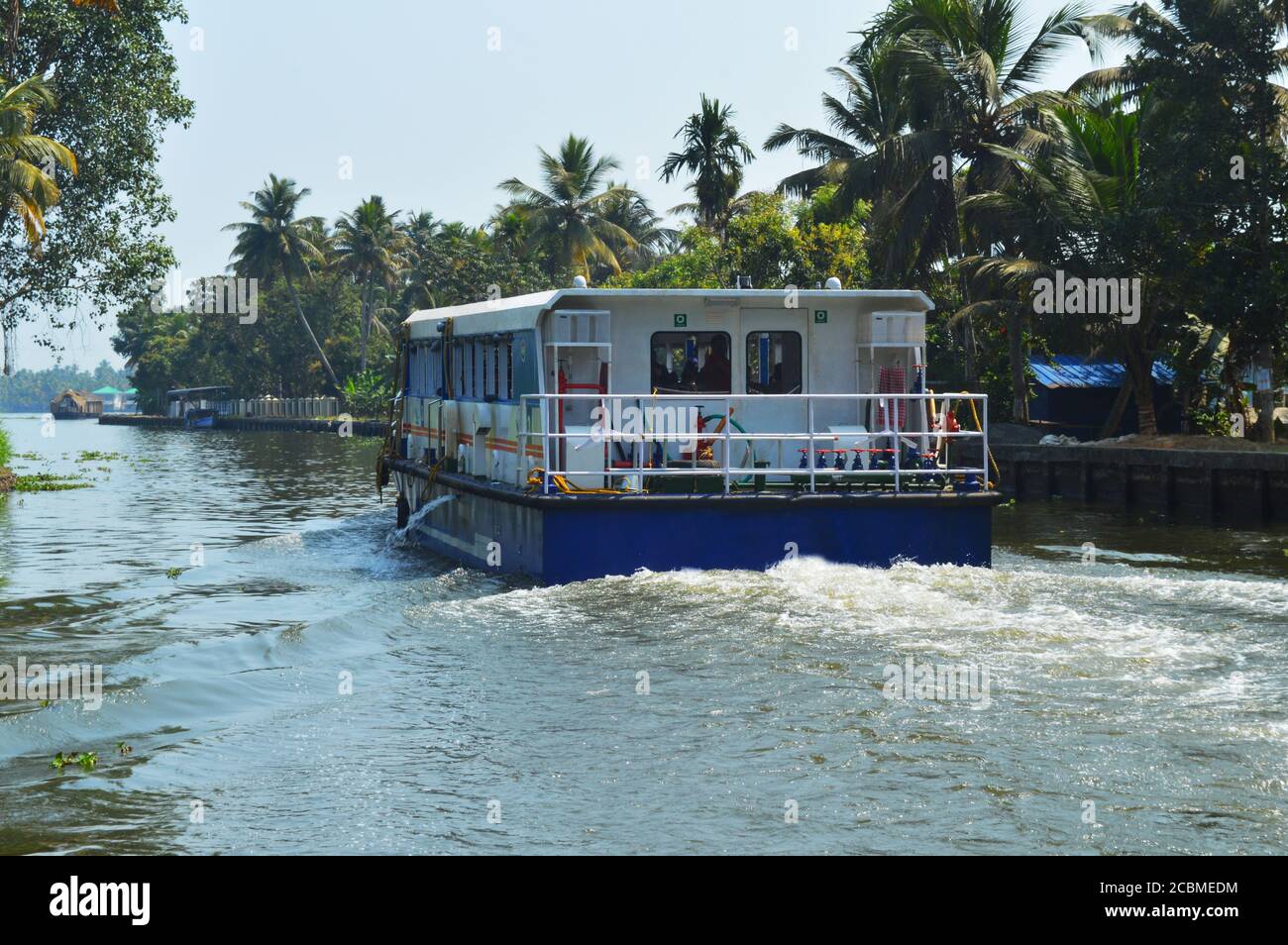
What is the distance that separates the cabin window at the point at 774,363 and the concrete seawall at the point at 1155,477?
1346 cm

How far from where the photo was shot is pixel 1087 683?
11.4 metres

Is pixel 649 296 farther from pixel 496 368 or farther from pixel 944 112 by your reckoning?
pixel 944 112

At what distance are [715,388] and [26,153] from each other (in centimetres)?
2559

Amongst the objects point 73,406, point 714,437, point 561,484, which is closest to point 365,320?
point 561,484

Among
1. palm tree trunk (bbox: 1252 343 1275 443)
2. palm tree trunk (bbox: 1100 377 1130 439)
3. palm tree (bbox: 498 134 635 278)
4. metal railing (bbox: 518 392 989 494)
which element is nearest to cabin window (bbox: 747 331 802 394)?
metal railing (bbox: 518 392 989 494)

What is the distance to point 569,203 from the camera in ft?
222

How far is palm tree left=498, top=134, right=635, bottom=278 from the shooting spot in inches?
2650

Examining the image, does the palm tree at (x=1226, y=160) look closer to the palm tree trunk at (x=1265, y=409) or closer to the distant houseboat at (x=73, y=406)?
the palm tree trunk at (x=1265, y=409)

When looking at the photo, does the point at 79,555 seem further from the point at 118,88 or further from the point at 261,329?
the point at 261,329

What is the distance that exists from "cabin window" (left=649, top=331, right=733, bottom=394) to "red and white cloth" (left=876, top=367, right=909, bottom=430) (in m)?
1.85

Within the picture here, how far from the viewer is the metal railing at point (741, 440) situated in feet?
52.1

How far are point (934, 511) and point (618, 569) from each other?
3.53 meters

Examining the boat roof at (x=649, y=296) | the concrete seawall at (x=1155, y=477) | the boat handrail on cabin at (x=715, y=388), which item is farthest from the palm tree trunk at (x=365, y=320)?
the boat handrail on cabin at (x=715, y=388)

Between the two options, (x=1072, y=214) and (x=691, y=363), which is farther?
(x=1072, y=214)
